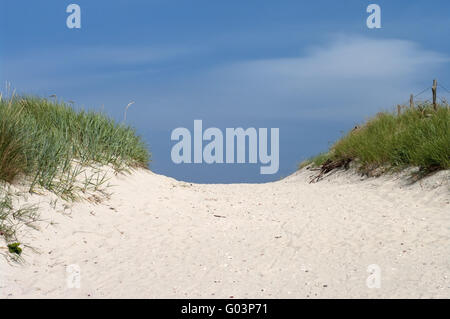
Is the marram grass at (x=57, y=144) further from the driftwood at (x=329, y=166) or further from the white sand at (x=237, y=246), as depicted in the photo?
the driftwood at (x=329, y=166)

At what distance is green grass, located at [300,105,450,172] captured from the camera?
30.3ft

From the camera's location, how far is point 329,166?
13.1 m

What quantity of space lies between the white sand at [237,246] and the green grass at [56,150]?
0.37m

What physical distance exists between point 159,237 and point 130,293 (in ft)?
6.37

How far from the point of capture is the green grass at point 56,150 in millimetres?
6492

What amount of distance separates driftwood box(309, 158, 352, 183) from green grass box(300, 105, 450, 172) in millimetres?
91

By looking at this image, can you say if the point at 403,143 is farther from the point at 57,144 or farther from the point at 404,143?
the point at 57,144

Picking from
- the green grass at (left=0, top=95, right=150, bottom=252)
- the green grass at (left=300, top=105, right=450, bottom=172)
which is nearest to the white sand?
the green grass at (left=0, top=95, right=150, bottom=252)

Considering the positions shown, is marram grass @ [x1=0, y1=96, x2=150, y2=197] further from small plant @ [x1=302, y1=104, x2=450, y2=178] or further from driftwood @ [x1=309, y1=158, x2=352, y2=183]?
small plant @ [x1=302, y1=104, x2=450, y2=178]

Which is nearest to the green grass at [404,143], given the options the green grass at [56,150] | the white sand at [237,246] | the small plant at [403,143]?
the small plant at [403,143]

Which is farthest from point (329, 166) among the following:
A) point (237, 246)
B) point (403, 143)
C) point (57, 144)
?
point (57, 144)
